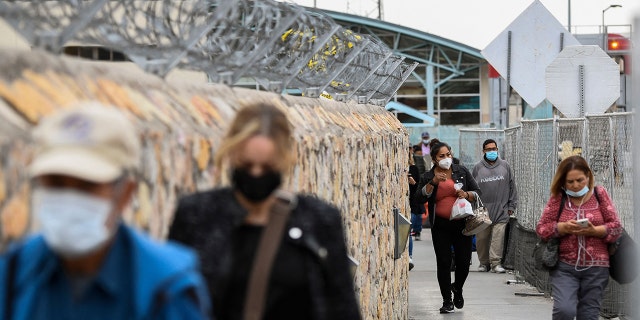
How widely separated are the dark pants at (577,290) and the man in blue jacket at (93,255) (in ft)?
19.9

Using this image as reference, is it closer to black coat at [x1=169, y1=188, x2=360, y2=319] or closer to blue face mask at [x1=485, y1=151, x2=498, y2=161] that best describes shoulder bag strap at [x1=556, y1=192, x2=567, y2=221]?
black coat at [x1=169, y1=188, x2=360, y2=319]

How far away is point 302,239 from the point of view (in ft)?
12.7

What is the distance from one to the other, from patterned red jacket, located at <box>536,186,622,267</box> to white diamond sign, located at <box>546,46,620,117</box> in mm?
5556

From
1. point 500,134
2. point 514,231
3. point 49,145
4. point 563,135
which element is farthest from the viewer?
point 500,134

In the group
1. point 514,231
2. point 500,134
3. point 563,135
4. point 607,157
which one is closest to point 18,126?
point 607,157

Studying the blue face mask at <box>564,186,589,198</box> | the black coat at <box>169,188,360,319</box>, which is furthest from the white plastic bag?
the black coat at <box>169,188,360,319</box>

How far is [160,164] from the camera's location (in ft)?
14.1

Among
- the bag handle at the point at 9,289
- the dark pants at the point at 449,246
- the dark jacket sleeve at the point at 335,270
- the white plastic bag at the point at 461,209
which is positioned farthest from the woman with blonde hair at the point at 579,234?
the bag handle at the point at 9,289

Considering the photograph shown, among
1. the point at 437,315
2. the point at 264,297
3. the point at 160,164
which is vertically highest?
the point at 160,164

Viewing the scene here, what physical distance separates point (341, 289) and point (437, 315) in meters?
8.56

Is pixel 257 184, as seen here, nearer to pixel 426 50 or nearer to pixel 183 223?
pixel 183 223

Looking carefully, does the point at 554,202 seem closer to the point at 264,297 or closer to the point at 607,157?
the point at 607,157

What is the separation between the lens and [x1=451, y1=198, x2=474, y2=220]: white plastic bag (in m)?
12.0

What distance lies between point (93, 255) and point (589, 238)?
625 centimetres
